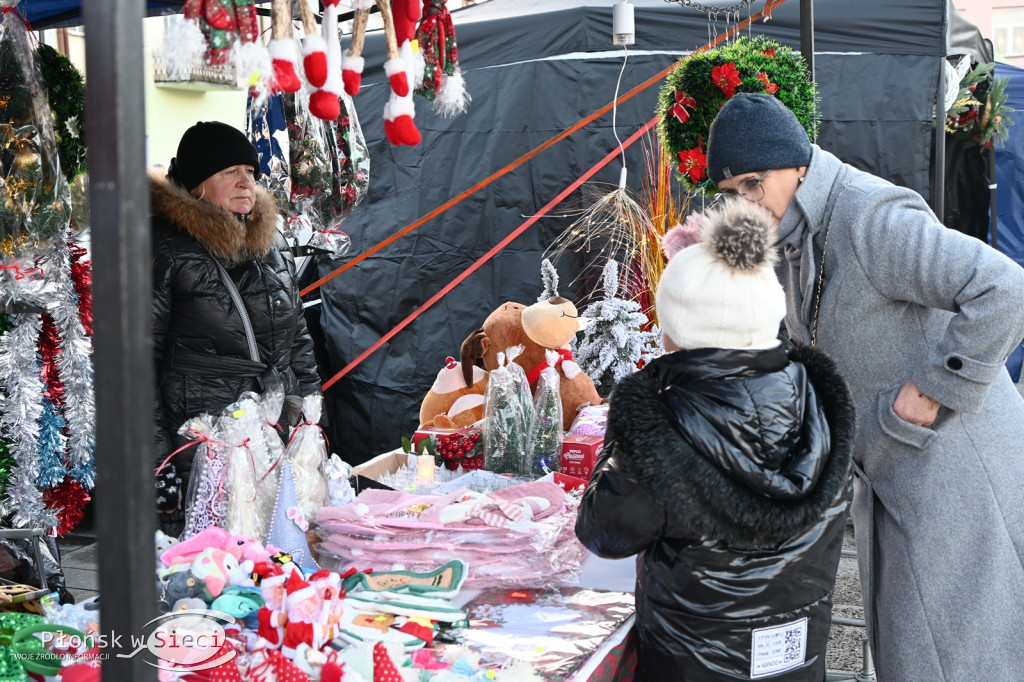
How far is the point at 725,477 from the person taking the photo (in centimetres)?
150

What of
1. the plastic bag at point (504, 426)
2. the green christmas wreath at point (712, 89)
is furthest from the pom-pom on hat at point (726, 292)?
the green christmas wreath at point (712, 89)

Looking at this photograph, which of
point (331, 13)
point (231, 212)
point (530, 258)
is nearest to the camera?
point (331, 13)

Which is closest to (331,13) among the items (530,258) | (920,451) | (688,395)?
(688,395)

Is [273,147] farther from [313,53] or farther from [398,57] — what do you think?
[313,53]

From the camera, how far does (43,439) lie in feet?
9.66

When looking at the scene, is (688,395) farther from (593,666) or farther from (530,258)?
(530,258)

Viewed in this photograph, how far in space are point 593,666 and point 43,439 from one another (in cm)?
213

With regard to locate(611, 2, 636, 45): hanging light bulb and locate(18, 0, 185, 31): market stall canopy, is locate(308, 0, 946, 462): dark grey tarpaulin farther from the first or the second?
locate(18, 0, 185, 31): market stall canopy

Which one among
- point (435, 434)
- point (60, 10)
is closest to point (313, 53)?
point (435, 434)

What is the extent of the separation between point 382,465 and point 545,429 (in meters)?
0.50

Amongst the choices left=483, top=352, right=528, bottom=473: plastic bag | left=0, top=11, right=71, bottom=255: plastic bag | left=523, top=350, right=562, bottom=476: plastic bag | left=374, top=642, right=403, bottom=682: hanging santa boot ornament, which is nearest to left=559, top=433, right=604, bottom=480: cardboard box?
left=523, top=350, right=562, bottom=476: plastic bag

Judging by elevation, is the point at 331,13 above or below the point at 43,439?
above

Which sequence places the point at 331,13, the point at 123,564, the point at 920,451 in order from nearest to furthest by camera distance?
the point at 123,564
the point at 331,13
the point at 920,451

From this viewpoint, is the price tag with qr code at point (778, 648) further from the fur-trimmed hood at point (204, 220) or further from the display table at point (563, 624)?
the fur-trimmed hood at point (204, 220)
